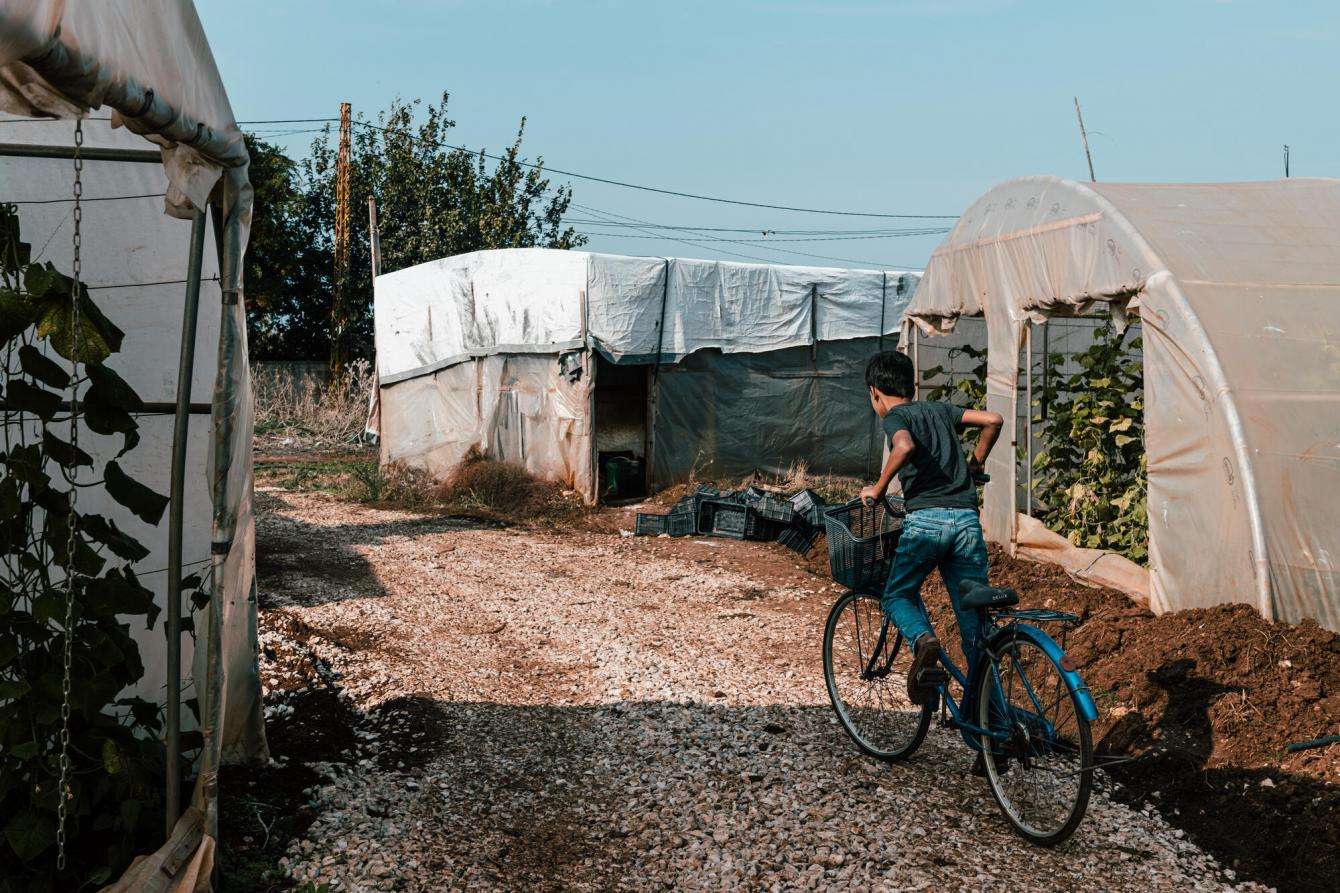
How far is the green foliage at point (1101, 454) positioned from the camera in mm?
9211

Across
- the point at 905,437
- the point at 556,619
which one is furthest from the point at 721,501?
the point at 905,437

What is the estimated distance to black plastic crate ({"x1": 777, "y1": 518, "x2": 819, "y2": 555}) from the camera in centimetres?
1226

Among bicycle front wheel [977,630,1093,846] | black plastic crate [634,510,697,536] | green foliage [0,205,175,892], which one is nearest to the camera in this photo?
green foliage [0,205,175,892]

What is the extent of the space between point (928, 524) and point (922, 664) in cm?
63

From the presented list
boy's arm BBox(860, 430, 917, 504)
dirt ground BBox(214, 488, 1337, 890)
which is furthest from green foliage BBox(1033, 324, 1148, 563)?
boy's arm BBox(860, 430, 917, 504)

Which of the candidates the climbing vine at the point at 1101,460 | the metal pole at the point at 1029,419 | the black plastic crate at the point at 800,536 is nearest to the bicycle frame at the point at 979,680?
the climbing vine at the point at 1101,460

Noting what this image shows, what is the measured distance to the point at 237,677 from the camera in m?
5.00

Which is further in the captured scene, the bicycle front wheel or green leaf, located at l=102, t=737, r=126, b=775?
the bicycle front wheel

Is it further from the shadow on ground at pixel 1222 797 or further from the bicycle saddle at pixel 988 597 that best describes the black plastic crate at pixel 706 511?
the bicycle saddle at pixel 988 597

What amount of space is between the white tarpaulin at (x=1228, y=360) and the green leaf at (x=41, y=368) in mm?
6397

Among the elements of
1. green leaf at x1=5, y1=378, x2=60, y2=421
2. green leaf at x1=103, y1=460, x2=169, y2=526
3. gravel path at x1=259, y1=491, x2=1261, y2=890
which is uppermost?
green leaf at x1=5, y1=378, x2=60, y2=421

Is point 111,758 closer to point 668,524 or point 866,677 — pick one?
point 866,677

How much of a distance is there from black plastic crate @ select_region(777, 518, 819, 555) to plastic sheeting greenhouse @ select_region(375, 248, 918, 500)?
3.89 m

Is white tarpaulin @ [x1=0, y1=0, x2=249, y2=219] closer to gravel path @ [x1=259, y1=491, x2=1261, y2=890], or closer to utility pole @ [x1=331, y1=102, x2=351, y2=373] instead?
gravel path @ [x1=259, y1=491, x2=1261, y2=890]
